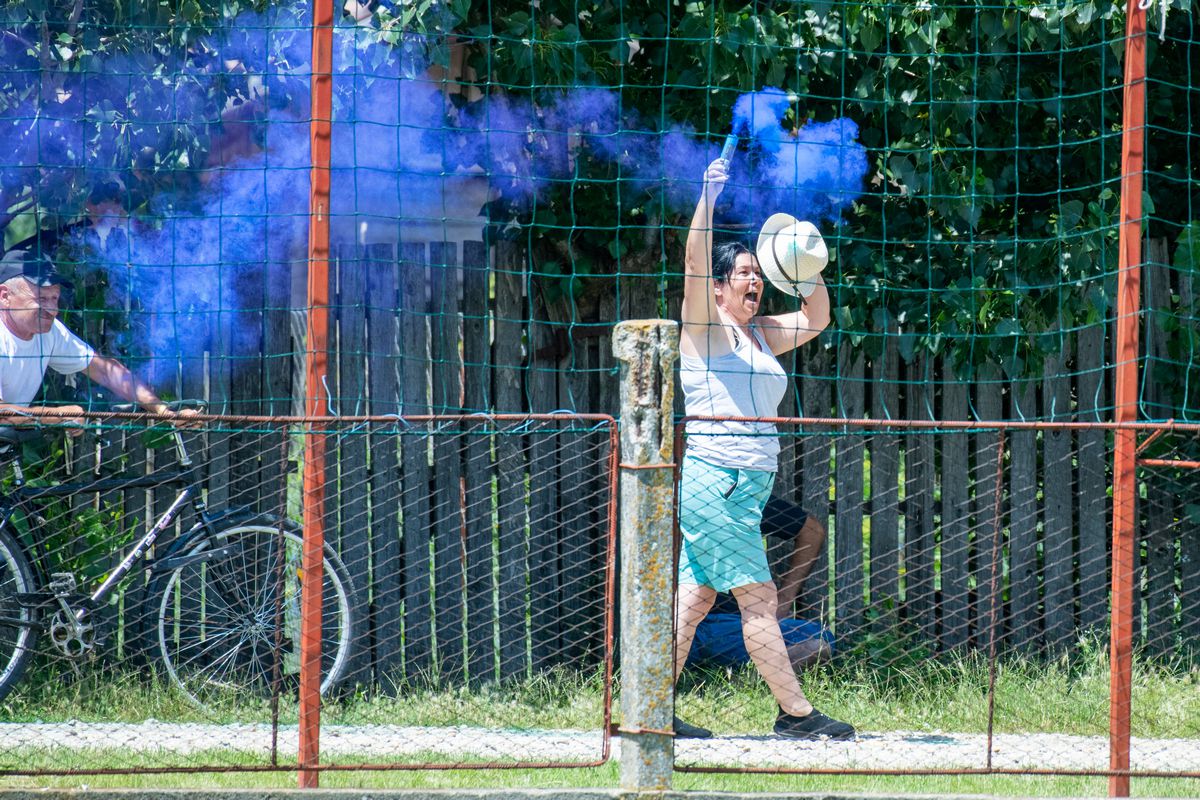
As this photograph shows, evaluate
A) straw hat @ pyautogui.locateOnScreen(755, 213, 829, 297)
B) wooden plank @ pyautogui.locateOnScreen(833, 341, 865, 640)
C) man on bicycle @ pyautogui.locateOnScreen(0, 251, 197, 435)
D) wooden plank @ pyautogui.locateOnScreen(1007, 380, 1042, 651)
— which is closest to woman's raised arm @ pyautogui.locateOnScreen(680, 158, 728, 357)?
straw hat @ pyautogui.locateOnScreen(755, 213, 829, 297)

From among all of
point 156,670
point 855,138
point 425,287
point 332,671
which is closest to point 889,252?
point 855,138

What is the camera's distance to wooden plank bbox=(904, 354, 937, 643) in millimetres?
6953

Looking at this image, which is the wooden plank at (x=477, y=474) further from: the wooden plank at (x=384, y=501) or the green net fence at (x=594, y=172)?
the wooden plank at (x=384, y=501)

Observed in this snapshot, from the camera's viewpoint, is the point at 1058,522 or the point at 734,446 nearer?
the point at 734,446

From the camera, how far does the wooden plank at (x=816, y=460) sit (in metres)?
6.90

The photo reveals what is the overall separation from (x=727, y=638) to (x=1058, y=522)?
1.62 m

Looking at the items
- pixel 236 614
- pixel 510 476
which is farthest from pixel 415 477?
pixel 236 614

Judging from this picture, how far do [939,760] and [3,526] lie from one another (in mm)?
3629

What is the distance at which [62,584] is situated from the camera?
237 inches

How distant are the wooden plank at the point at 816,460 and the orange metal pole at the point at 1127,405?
182 centimetres

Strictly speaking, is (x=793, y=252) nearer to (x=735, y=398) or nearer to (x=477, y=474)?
(x=735, y=398)

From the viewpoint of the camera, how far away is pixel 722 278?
5.96 meters

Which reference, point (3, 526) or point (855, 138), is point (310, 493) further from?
point (855, 138)

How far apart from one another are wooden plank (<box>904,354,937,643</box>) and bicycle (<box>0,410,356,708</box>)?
98.9 inches
